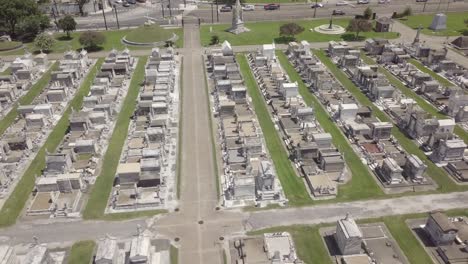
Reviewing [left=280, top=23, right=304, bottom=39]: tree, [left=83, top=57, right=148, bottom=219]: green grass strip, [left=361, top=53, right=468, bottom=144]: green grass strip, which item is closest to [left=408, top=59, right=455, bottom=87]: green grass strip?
[left=361, top=53, right=468, bottom=144]: green grass strip

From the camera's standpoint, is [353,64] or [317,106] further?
[353,64]

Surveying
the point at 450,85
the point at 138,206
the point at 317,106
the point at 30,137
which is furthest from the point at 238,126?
the point at 450,85

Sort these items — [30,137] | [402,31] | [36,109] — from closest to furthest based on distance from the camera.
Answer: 1. [30,137]
2. [36,109]
3. [402,31]

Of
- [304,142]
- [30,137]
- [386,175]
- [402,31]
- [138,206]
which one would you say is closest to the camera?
[138,206]

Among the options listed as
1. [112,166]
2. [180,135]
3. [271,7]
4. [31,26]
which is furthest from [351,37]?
[31,26]

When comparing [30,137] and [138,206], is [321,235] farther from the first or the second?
[30,137]

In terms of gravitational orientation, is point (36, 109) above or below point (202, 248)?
above

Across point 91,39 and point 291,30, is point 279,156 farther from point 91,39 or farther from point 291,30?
point 91,39
